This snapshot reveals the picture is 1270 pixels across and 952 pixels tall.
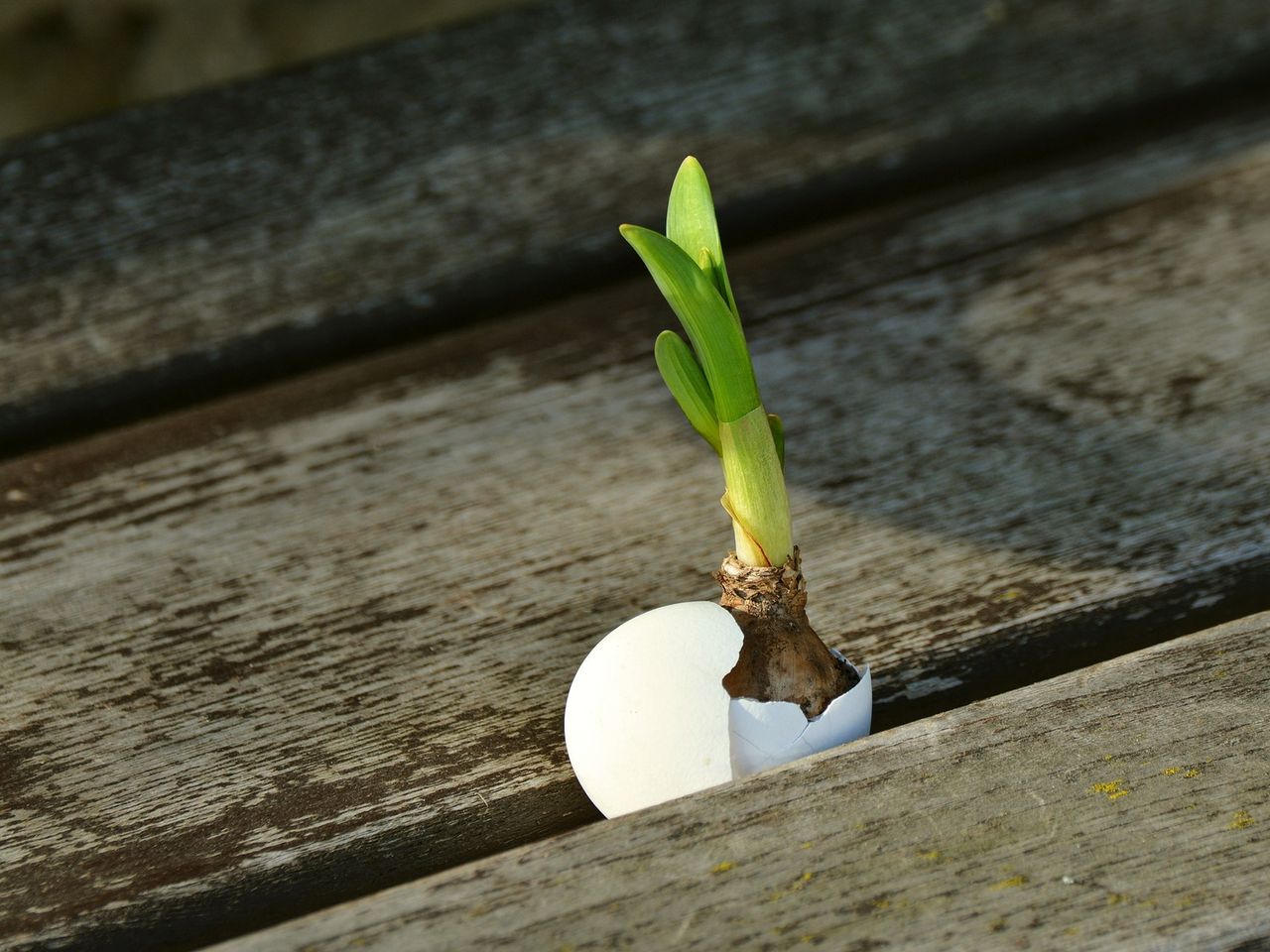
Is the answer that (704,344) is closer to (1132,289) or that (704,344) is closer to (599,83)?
(1132,289)

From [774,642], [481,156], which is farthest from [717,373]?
[481,156]

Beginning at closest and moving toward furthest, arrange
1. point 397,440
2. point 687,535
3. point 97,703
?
1. point 97,703
2. point 687,535
3. point 397,440

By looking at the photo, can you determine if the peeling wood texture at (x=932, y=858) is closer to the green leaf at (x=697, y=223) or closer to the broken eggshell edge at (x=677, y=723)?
the broken eggshell edge at (x=677, y=723)

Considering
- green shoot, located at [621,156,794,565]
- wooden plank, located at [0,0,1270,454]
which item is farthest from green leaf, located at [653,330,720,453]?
wooden plank, located at [0,0,1270,454]

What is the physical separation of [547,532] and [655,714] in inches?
11.4

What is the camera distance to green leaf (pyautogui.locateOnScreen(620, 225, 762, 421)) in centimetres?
55

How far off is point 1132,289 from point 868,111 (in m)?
0.35

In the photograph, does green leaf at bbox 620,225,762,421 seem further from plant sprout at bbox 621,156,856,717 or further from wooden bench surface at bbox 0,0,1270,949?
wooden bench surface at bbox 0,0,1270,949

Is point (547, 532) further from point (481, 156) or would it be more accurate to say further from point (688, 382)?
point (481, 156)

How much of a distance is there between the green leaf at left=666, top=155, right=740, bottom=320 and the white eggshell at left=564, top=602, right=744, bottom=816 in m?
0.18

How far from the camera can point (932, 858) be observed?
1.82ft

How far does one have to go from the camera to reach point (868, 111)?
4.11 ft

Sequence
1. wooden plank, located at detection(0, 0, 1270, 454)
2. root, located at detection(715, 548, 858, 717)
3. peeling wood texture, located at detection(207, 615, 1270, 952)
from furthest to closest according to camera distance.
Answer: wooden plank, located at detection(0, 0, 1270, 454), root, located at detection(715, 548, 858, 717), peeling wood texture, located at detection(207, 615, 1270, 952)

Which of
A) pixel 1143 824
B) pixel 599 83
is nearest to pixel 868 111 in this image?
pixel 599 83
